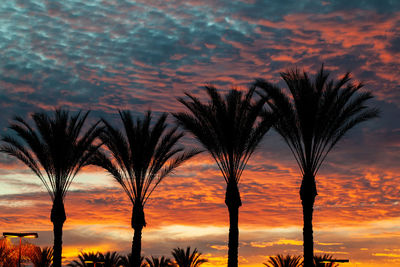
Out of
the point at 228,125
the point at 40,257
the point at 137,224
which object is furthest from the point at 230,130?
the point at 40,257

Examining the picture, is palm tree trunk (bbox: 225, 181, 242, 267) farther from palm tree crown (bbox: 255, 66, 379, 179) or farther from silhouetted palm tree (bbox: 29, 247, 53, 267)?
silhouetted palm tree (bbox: 29, 247, 53, 267)

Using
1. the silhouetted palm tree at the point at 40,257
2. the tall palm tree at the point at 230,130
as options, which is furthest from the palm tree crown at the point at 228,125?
the silhouetted palm tree at the point at 40,257

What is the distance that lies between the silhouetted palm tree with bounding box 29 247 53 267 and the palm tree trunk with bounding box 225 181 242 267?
77.2 feet

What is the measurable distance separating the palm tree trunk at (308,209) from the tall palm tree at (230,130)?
3.09 metres

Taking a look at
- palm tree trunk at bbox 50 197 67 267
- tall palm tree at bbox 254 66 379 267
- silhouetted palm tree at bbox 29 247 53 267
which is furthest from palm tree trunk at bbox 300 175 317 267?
silhouetted palm tree at bbox 29 247 53 267

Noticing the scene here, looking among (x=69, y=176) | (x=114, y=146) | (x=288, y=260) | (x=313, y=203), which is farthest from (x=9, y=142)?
(x=288, y=260)

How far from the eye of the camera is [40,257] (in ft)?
144

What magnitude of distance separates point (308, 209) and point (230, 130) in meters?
5.23

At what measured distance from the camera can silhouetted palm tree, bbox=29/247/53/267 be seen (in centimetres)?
4378

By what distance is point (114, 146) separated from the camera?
95.7 feet

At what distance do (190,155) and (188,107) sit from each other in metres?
4.43

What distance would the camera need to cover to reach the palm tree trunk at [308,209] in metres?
24.7

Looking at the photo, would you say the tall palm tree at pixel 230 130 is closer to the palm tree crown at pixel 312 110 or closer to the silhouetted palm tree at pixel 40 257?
the palm tree crown at pixel 312 110

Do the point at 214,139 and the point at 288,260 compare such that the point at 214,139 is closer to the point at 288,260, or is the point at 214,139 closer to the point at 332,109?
the point at 332,109
